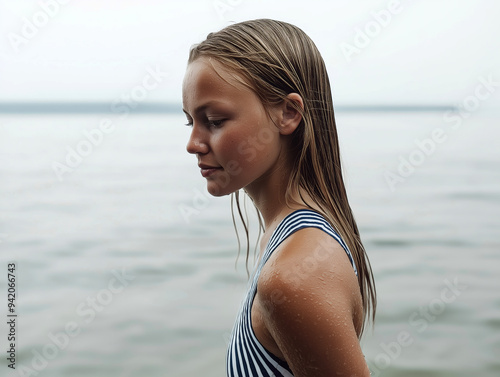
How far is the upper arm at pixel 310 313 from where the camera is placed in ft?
2.64

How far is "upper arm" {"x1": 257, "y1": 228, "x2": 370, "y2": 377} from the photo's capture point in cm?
81

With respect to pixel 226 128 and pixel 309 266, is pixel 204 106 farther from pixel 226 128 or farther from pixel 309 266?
pixel 309 266

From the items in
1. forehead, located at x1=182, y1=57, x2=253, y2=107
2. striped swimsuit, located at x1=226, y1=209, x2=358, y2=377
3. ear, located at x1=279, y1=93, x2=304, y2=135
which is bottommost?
striped swimsuit, located at x1=226, y1=209, x2=358, y2=377

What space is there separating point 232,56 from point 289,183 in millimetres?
212

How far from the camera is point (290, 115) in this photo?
1006mm

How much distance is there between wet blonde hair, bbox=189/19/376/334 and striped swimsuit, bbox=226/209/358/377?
2.3 inches

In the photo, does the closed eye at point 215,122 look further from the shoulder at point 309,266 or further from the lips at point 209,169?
the shoulder at point 309,266

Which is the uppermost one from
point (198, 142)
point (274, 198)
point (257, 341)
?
point (198, 142)

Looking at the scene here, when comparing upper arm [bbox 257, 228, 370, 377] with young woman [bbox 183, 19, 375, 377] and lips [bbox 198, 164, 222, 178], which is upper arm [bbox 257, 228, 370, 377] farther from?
lips [bbox 198, 164, 222, 178]

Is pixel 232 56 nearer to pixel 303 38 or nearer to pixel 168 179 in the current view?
pixel 303 38

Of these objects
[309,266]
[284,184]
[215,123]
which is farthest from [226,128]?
[309,266]

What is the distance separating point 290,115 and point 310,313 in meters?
0.33

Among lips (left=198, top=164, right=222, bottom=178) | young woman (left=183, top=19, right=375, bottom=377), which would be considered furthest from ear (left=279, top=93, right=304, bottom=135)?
lips (left=198, top=164, right=222, bottom=178)

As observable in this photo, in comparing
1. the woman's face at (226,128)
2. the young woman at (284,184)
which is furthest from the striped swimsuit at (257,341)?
the woman's face at (226,128)
